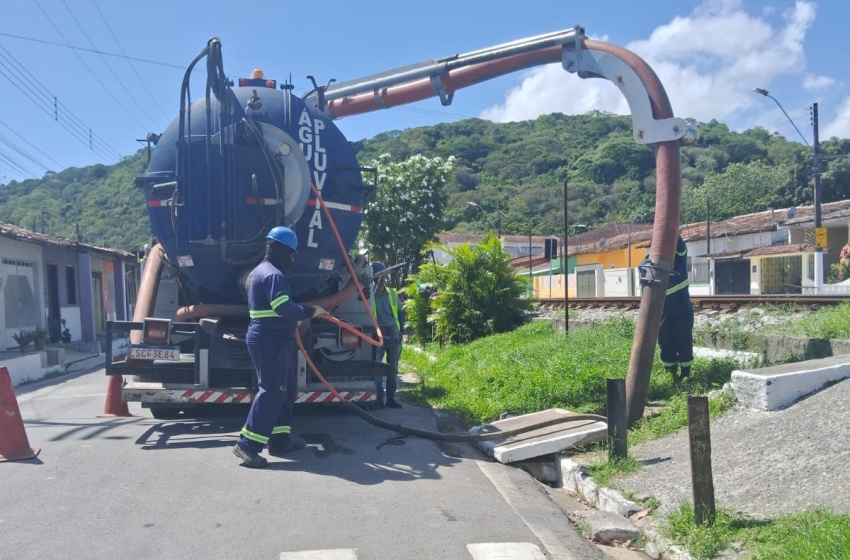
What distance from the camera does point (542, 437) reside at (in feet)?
22.1

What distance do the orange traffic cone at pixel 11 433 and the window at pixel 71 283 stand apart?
19258 millimetres

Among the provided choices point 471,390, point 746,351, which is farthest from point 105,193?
point 746,351

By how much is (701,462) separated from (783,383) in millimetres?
1849

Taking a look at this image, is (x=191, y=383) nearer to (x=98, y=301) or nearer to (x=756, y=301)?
(x=756, y=301)

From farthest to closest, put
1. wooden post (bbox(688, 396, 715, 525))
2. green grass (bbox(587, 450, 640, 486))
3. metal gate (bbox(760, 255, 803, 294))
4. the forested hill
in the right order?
the forested hill → metal gate (bbox(760, 255, 803, 294)) → green grass (bbox(587, 450, 640, 486)) → wooden post (bbox(688, 396, 715, 525))

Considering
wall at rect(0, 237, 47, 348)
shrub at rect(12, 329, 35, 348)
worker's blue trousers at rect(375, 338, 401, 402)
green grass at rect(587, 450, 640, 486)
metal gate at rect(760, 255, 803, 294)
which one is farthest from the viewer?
metal gate at rect(760, 255, 803, 294)

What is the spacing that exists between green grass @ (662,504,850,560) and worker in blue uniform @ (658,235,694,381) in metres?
3.65

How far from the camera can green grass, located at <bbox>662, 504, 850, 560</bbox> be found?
3.75 meters

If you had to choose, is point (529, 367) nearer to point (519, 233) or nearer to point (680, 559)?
point (680, 559)

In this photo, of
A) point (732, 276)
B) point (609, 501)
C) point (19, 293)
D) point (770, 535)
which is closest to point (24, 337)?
point (19, 293)

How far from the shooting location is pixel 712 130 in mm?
76375

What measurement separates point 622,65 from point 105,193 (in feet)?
128

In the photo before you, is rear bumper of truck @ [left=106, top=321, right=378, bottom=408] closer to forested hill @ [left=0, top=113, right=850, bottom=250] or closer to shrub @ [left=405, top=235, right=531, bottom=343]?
shrub @ [left=405, top=235, right=531, bottom=343]

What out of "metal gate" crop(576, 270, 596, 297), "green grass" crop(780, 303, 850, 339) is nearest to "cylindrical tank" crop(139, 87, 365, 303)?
"green grass" crop(780, 303, 850, 339)
